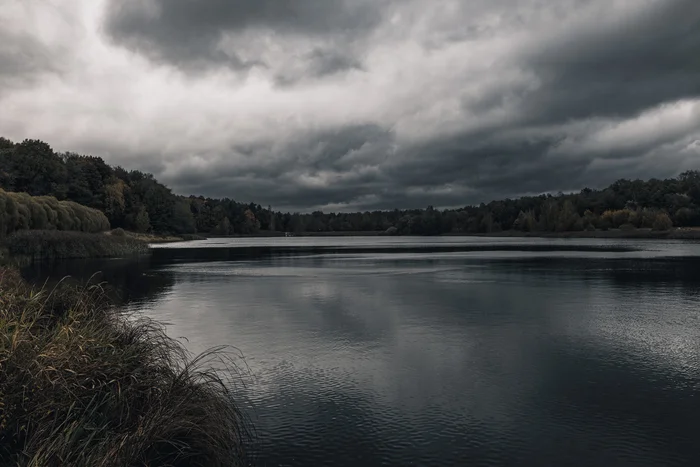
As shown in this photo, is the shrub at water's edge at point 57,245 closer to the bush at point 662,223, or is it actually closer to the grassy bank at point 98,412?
the grassy bank at point 98,412

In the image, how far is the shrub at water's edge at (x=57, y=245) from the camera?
2373 inches

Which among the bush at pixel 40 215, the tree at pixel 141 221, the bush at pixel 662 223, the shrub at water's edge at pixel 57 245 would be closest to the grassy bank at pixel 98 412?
the shrub at water's edge at pixel 57 245

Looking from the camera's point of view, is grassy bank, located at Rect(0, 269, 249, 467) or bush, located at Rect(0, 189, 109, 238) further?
bush, located at Rect(0, 189, 109, 238)

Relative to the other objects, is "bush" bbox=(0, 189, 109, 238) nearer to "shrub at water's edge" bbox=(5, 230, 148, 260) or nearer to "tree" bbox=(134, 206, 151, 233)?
"shrub at water's edge" bbox=(5, 230, 148, 260)

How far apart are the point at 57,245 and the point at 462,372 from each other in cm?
6367

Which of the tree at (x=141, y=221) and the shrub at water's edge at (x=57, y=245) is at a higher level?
the tree at (x=141, y=221)

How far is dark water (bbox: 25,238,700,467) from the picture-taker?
9125 millimetres

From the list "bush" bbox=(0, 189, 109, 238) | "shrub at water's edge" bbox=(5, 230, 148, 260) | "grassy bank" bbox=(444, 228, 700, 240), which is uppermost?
"bush" bbox=(0, 189, 109, 238)

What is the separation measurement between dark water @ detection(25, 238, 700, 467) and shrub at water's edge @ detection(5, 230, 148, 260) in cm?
4026

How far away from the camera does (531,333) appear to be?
18.3 meters

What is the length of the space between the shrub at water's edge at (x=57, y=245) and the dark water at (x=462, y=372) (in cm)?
4026

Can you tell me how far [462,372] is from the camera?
13.5 metres

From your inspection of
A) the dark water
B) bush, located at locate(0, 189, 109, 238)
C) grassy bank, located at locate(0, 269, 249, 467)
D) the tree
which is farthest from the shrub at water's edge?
the tree

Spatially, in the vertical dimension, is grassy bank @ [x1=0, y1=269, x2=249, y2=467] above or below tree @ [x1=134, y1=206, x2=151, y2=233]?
below
